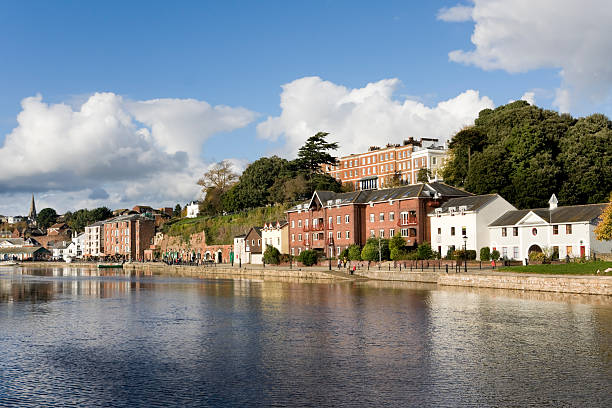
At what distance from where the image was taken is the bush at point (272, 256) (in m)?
91.4

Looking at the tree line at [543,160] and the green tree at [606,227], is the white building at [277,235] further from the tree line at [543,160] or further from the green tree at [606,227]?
the green tree at [606,227]

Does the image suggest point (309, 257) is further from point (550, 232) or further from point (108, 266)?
point (108, 266)

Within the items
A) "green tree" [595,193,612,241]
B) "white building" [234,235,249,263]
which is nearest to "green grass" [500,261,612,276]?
"green tree" [595,193,612,241]

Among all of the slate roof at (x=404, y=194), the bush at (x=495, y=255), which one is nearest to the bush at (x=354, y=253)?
the slate roof at (x=404, y=194)

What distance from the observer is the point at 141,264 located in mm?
129250

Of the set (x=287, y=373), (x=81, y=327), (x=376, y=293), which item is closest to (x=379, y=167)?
(x=376, y=293)

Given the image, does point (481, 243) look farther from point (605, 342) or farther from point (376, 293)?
point (605, 342)

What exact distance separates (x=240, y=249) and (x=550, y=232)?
196 feet

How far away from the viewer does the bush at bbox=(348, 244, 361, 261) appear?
76062 millimetres

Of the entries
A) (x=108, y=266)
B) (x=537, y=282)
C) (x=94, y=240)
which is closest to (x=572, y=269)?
(x=537, y=282)

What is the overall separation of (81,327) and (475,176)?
55411 mm

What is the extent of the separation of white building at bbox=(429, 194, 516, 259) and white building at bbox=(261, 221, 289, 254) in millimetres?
29777

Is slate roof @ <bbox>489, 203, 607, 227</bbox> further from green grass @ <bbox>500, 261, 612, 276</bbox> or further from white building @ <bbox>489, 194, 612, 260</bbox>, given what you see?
green grass @ <bbox>500, 261, 612, 276</bbox>

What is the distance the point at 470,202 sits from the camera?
69.8m
